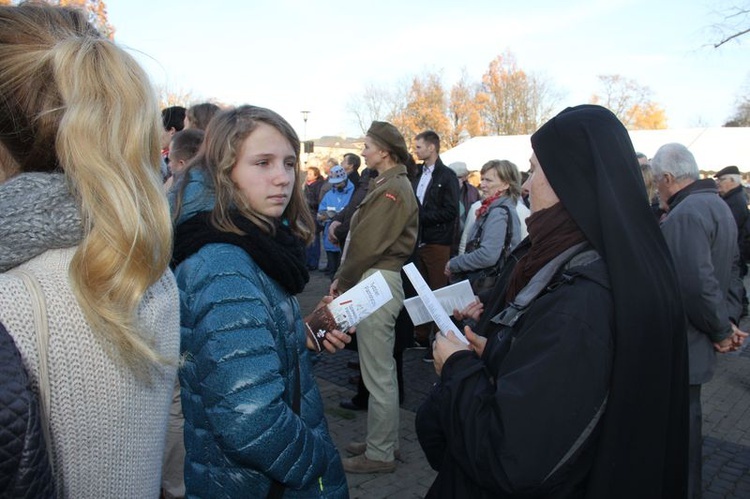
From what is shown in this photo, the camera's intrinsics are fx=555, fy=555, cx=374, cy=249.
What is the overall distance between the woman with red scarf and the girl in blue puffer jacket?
10.5ft

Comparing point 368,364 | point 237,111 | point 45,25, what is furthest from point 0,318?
point 368,364

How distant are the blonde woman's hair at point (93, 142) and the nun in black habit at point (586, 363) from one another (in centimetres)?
91

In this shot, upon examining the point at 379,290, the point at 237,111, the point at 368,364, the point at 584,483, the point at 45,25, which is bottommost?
the point at 368,364

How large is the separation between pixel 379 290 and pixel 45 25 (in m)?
1.58

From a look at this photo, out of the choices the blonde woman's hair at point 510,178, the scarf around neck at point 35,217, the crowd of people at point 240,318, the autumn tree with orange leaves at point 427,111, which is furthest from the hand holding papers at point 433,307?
the autumn tree with orange leaves at point 427,111

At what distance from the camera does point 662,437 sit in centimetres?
152

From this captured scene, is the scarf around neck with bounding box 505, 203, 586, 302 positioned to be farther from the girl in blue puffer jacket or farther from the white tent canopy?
the white tent canopy

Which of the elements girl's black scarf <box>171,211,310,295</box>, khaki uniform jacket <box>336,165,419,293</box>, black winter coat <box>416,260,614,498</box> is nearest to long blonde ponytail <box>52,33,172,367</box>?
girl's black scarf <box>171,211,310,295</box>

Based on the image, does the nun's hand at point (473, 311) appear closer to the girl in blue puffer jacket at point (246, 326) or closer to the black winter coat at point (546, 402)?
the girl in blue puffer jacket at point (246, 326)

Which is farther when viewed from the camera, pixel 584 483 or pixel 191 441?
pixel 191 441

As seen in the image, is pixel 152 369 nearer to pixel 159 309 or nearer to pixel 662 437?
pixel 159 309

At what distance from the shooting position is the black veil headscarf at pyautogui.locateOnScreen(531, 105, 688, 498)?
1.44 metres

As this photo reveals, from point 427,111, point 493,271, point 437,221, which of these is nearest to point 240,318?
point 493,271

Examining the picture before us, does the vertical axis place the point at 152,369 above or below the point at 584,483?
above
